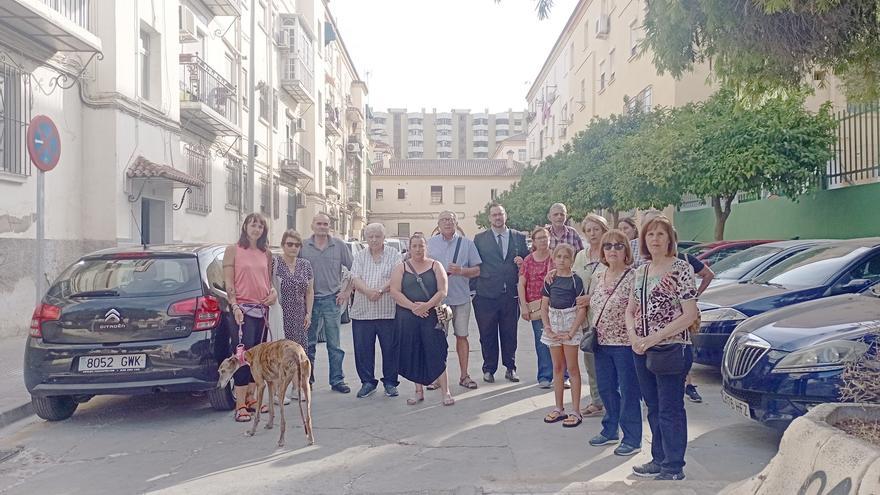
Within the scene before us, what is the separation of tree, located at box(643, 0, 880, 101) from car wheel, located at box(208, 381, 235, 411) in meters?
4.93

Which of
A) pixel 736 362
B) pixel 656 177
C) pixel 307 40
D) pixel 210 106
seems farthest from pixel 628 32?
pixel 736 362

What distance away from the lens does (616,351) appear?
215 inches

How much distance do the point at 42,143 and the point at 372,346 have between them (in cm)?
399

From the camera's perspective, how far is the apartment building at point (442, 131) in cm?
12219

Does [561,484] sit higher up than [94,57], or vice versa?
[94,57]

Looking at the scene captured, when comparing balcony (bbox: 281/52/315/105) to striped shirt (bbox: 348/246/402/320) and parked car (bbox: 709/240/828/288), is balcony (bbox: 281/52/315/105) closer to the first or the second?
parked car (bbox: 709/240/828/288)

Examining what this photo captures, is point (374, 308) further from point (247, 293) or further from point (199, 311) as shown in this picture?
point (199, 311)

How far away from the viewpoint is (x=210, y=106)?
63.1 feet

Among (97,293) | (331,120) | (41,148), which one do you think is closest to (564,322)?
(97,293)

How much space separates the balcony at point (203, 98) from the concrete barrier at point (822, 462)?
16.4m

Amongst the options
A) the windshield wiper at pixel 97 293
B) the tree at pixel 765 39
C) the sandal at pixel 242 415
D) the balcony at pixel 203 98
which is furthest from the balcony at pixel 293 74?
the tree at pixel 765 39

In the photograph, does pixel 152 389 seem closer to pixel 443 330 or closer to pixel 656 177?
pixel 443 330

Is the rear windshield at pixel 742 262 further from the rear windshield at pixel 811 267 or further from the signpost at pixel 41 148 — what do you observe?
the signpost at pixel 41 148

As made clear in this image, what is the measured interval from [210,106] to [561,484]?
16729 millimetres
